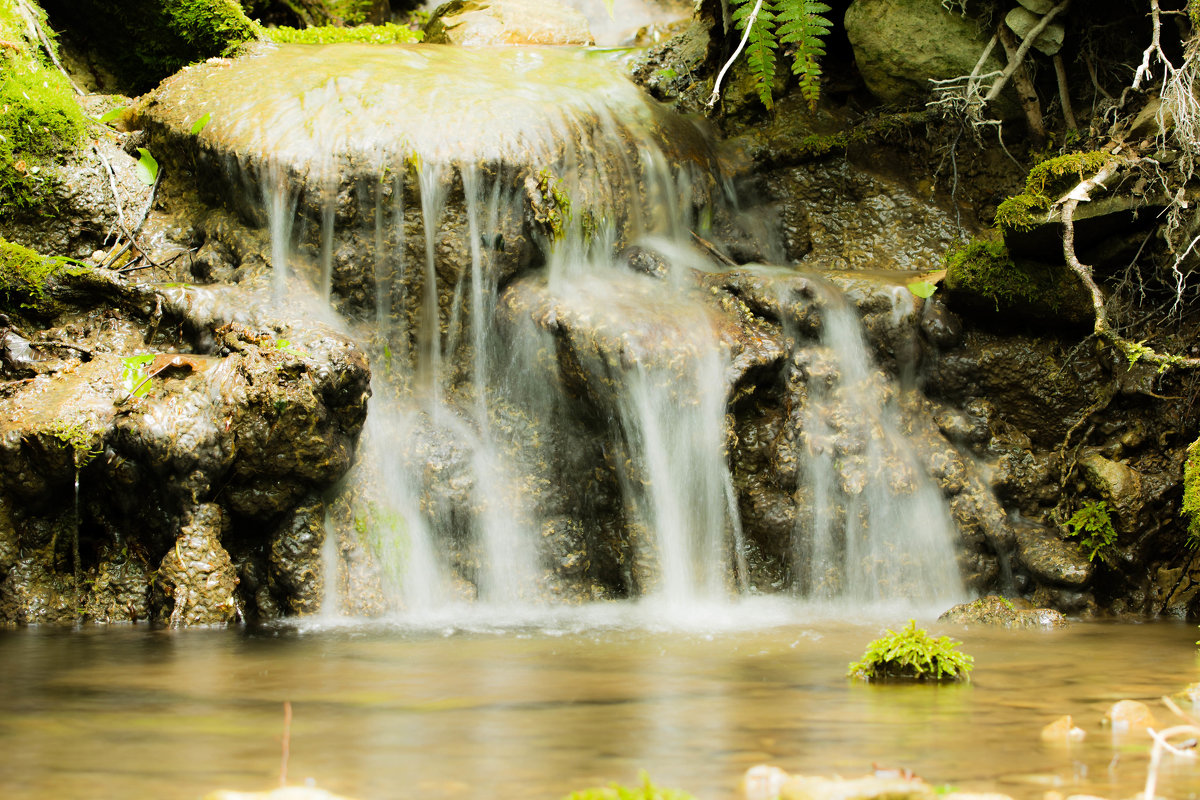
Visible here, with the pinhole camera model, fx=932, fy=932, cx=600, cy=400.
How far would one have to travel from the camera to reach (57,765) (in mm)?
3023

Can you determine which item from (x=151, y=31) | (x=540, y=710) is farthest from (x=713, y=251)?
(x=151, y=31)

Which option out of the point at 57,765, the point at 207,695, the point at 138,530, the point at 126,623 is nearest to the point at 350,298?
the point at 138,530

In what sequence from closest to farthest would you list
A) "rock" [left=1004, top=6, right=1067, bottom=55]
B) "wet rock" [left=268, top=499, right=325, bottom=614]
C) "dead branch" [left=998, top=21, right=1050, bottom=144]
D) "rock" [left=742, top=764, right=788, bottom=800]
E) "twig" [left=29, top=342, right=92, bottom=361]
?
"rock" [left=742, top=764, right=788, bottom=800]
"wet rock" [left=268, top=499, right=325, bottom=614]
"twig" [left=29, top=342, right=92, bottom=361]
"rock" [left=1004, top=6, right=1067, bottom=55]
"dead branch" [left=998, top=21, right=1050, bottom=144]

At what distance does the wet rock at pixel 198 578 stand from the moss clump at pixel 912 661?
404 centimetres

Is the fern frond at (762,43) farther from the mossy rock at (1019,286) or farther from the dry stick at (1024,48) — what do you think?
the mossy rock at (1019,286)

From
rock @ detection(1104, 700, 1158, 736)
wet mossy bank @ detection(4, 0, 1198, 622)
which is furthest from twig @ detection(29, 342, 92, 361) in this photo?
rock @ detection(1104, 700, 1158, 736)

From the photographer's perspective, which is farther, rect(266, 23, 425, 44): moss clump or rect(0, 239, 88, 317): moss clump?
rect(266, 23, 425, 44): moss clump

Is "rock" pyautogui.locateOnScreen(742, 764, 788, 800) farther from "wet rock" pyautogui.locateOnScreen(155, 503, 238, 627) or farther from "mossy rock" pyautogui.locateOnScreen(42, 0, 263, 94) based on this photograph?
"mossy rock" pyautogui.locateOnScreen(42, 0, 263, 94)

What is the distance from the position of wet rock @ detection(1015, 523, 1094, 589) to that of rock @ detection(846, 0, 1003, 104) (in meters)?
4.34

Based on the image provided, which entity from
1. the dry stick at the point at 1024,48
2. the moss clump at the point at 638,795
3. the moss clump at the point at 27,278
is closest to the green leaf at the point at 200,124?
the moss clump at the point at 27,278

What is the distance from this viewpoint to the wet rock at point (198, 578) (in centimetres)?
599

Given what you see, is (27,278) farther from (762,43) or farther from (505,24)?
(505,24)

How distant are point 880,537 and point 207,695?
491 cm

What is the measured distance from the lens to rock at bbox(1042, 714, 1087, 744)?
128 inches
